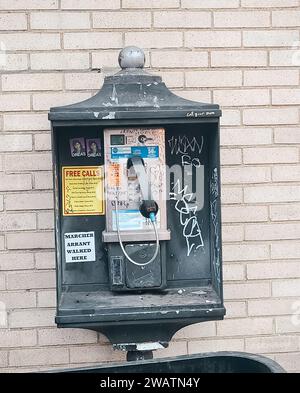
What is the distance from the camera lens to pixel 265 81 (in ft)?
11.6

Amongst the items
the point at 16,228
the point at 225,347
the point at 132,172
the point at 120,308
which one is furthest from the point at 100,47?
the point at 225,347

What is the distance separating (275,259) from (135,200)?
1.04m

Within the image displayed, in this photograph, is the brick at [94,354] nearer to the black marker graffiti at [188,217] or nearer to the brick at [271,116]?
the black marker graffiti at [188,217]

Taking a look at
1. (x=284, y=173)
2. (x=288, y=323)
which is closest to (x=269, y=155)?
(x=284, y=173)

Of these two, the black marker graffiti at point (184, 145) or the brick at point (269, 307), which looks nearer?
the black marker graffiti at point (184, 145)

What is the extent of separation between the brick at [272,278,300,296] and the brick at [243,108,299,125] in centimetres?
88

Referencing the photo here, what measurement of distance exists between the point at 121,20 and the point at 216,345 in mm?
1850

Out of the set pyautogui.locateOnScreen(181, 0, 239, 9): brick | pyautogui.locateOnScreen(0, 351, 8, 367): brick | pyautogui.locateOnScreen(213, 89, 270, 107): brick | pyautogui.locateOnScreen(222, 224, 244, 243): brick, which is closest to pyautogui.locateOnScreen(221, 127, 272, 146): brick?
pyautogui.locateOnScreen(213, 89, 270, 107): brick

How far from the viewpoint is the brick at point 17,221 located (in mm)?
3467

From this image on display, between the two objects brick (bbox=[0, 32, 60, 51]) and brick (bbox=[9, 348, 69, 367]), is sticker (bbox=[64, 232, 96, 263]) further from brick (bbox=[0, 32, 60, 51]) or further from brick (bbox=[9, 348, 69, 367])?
brick (bbox=[0, 32, 60, 51])

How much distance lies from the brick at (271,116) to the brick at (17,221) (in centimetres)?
128

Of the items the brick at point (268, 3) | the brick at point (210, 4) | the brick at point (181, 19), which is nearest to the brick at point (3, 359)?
the brick at point (181, 19)

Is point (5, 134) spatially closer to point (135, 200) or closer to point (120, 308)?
point (135, 200)

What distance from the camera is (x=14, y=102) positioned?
3.43 meters
